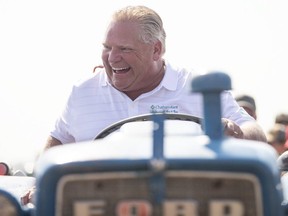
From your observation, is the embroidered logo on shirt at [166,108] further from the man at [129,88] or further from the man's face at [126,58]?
the man's face at [126,58]

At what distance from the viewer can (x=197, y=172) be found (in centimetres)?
249

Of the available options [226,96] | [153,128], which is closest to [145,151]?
[153,128]

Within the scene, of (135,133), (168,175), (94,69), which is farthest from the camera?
(94,69)

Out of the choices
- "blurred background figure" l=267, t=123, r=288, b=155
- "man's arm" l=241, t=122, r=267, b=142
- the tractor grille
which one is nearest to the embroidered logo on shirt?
"man's arm" l=241, t=122, r=267, b=142

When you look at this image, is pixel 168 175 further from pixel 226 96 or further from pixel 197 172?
pixel 226 96

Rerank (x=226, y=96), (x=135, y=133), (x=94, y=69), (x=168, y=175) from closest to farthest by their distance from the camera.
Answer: (x=168, y=175) → (x=135, y=133) → (x=226, y=96) → (x=94, y=69)

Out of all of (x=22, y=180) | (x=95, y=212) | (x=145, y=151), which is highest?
(x=145, y=151)

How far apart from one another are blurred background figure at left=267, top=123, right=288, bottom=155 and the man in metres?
2.68

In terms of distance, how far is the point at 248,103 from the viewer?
7449 millimetres

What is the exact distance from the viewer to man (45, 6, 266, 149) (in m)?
4.31

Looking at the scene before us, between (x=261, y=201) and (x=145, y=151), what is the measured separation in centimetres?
37

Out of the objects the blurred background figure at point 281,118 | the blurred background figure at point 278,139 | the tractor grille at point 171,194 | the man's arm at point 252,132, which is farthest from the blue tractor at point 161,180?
the blurred background figure at point 281,118

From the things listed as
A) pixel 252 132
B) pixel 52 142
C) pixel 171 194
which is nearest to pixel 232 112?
pixel 252 132

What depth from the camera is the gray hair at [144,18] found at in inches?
179
